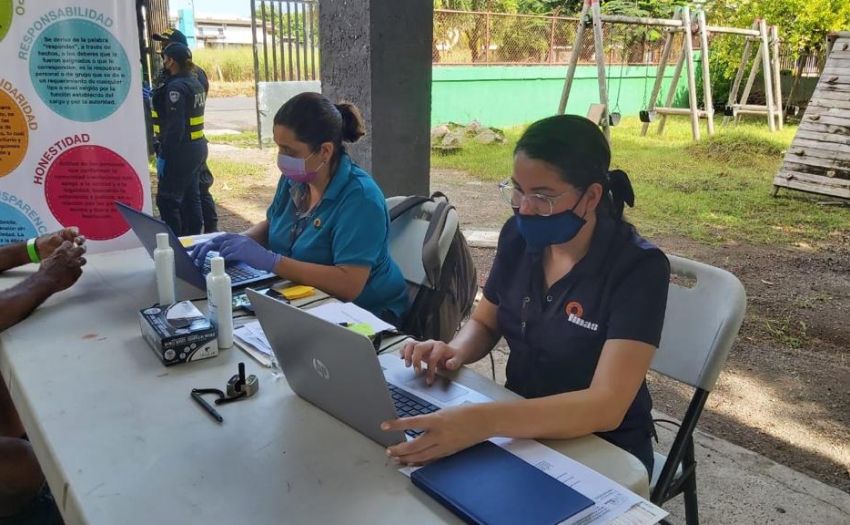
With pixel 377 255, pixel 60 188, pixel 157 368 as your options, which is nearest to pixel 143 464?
pixel 157 368

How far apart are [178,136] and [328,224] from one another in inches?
115

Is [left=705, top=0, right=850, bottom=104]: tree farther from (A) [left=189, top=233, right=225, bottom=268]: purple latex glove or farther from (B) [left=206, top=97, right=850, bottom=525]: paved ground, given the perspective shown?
(A) [left=189, top=233, right=225, bottom=268]: purple latex glove

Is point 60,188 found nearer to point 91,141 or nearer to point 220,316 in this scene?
point 91,141

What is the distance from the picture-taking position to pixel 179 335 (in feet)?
4.84

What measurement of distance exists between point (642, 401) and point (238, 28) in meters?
31.3

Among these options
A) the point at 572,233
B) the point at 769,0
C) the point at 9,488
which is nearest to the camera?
the point at 572,233

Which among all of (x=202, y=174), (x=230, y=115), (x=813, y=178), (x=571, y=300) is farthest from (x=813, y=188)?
(x=230, y=115)

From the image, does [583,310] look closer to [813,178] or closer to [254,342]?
[254,342]

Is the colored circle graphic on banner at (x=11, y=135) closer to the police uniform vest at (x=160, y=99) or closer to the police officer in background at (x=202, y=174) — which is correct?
the police uniform vest at (x=160, y=99)

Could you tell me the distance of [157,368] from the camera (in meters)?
1.46

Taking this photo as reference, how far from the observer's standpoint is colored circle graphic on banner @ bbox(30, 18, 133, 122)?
2.43 m

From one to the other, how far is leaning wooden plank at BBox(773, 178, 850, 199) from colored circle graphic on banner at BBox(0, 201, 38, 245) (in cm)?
709

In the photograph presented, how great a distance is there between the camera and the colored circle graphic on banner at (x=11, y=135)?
2.41 metres

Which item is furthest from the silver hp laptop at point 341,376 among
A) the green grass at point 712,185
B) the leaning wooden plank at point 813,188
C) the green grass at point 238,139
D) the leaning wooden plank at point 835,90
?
the green grass at point 238,139
